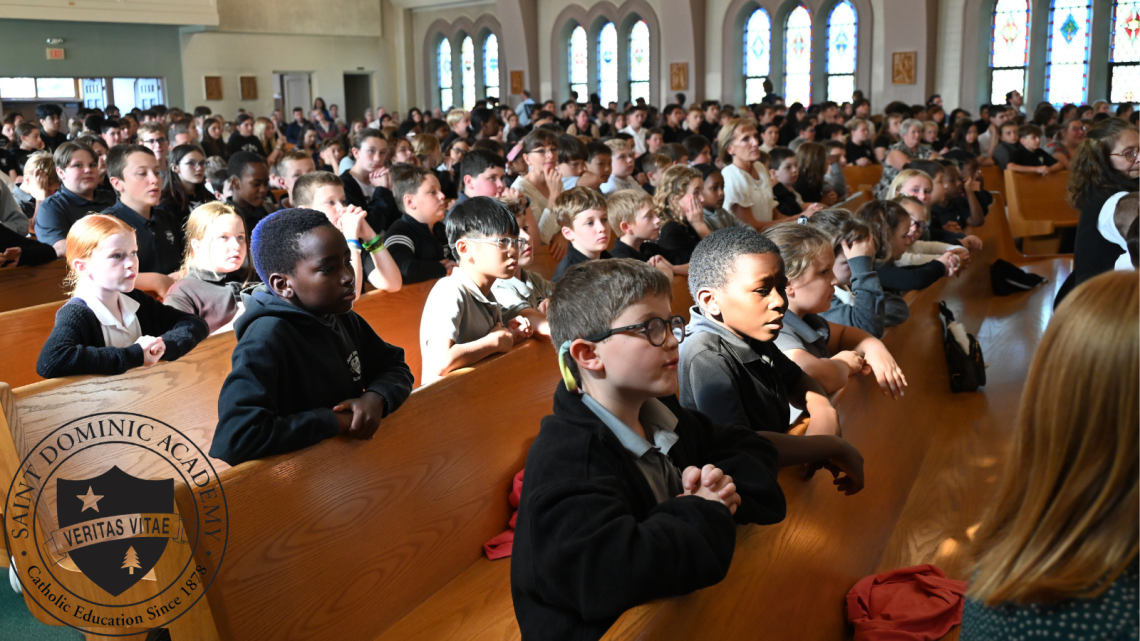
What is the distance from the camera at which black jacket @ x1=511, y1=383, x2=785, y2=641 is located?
55.9 inches

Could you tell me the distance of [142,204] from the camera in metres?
4.65

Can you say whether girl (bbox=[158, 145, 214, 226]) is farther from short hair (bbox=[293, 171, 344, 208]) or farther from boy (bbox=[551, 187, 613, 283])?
boy (bbox=[551, 187, 613, 283])

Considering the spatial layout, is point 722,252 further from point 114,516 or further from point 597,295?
point 114,516

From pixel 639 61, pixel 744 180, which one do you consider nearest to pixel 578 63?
pixel 639 61

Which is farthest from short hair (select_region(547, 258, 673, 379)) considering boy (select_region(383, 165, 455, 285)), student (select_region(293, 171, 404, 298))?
boy (select_region(383, 165, 455, 285))

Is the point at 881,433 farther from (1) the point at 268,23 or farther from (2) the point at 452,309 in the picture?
(1) the point at 268,23

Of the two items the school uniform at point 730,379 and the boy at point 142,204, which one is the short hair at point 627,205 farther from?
the boy at point 142,204

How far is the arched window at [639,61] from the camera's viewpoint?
65.5 ft

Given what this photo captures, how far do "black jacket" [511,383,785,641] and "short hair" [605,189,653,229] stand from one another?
2.78 m

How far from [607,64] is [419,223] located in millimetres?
17050

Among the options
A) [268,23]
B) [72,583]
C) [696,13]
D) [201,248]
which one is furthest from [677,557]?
[268,23]

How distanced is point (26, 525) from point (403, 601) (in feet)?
3.45

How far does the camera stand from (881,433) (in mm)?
3064

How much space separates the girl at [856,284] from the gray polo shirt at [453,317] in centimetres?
132
